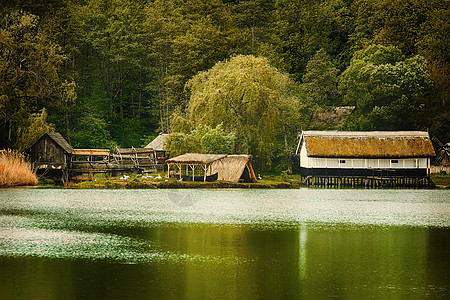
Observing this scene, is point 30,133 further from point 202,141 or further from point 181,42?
point 181,42

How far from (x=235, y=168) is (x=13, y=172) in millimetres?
18869

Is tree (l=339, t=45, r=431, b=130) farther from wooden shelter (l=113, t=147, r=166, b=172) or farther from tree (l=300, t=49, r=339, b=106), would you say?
wooden shelter (l=113, t=147, r=166, b=172)

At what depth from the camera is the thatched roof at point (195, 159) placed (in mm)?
55469

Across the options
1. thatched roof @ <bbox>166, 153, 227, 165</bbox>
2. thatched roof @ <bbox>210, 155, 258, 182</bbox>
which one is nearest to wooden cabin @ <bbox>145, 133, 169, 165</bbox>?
thatched roof @ <bbox>166, 153, 227, 165</bbox>

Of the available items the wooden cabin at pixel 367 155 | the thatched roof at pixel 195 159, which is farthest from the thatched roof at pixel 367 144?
the thatched roof at pixel 195 159

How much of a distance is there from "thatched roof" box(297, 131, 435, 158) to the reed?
84.6 ft

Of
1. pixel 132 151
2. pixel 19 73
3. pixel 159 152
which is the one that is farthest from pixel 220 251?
pixel 159 152

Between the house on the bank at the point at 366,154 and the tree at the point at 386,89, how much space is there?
5.04m

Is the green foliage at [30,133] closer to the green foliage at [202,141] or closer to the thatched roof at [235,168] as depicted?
the green foliage at [202,141]

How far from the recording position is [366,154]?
6234cm

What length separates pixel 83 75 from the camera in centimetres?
7988

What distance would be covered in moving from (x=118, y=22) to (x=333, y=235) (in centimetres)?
5865

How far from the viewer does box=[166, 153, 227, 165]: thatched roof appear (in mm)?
55469

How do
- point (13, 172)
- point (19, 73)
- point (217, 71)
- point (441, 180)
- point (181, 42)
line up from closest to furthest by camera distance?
point (13, 172), point (19, 73), point (217, 71), point (441, 180), point (181, 42)
